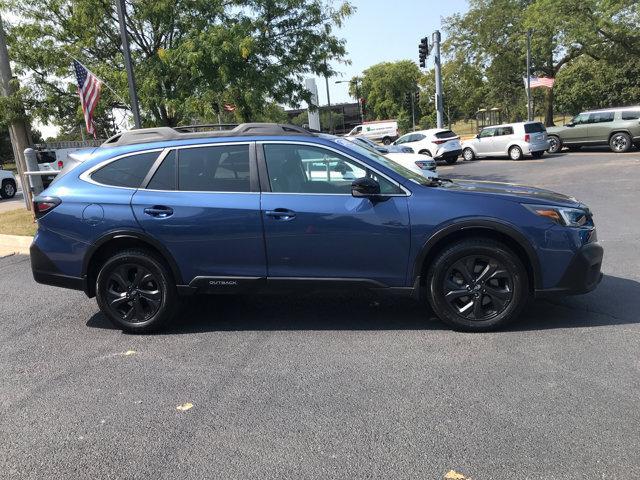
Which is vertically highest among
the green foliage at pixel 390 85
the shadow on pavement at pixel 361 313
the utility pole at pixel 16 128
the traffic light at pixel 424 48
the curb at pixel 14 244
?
the green foliage at pixel 390 85

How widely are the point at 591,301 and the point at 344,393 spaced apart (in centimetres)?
279

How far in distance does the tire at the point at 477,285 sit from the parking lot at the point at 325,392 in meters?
0.16

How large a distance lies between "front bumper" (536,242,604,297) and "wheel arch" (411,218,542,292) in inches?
6.2

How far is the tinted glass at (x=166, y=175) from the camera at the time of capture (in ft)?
15.3

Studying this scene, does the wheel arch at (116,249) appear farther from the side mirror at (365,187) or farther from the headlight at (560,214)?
the headlight at (560,214)

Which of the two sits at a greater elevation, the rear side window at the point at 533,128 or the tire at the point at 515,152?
the rear side window at the point at 533,128

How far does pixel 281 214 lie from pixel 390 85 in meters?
99.9

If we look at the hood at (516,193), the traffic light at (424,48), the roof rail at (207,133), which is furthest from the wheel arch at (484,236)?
the traffic light at (424,48)

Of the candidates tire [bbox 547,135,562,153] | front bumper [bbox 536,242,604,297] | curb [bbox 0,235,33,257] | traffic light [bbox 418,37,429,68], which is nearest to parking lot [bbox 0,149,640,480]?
front bumper [bbox 536,242,604,297]

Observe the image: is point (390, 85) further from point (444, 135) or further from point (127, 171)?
point (127, 171)

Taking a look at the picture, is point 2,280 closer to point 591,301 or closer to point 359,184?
point 359,184

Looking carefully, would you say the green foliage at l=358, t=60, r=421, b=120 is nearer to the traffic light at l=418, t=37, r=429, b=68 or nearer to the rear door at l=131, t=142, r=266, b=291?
the traffic light at l=418, t=37, r=429, b=68

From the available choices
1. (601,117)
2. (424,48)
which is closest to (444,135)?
(424,48)

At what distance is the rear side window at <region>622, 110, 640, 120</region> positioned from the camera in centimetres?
2050
